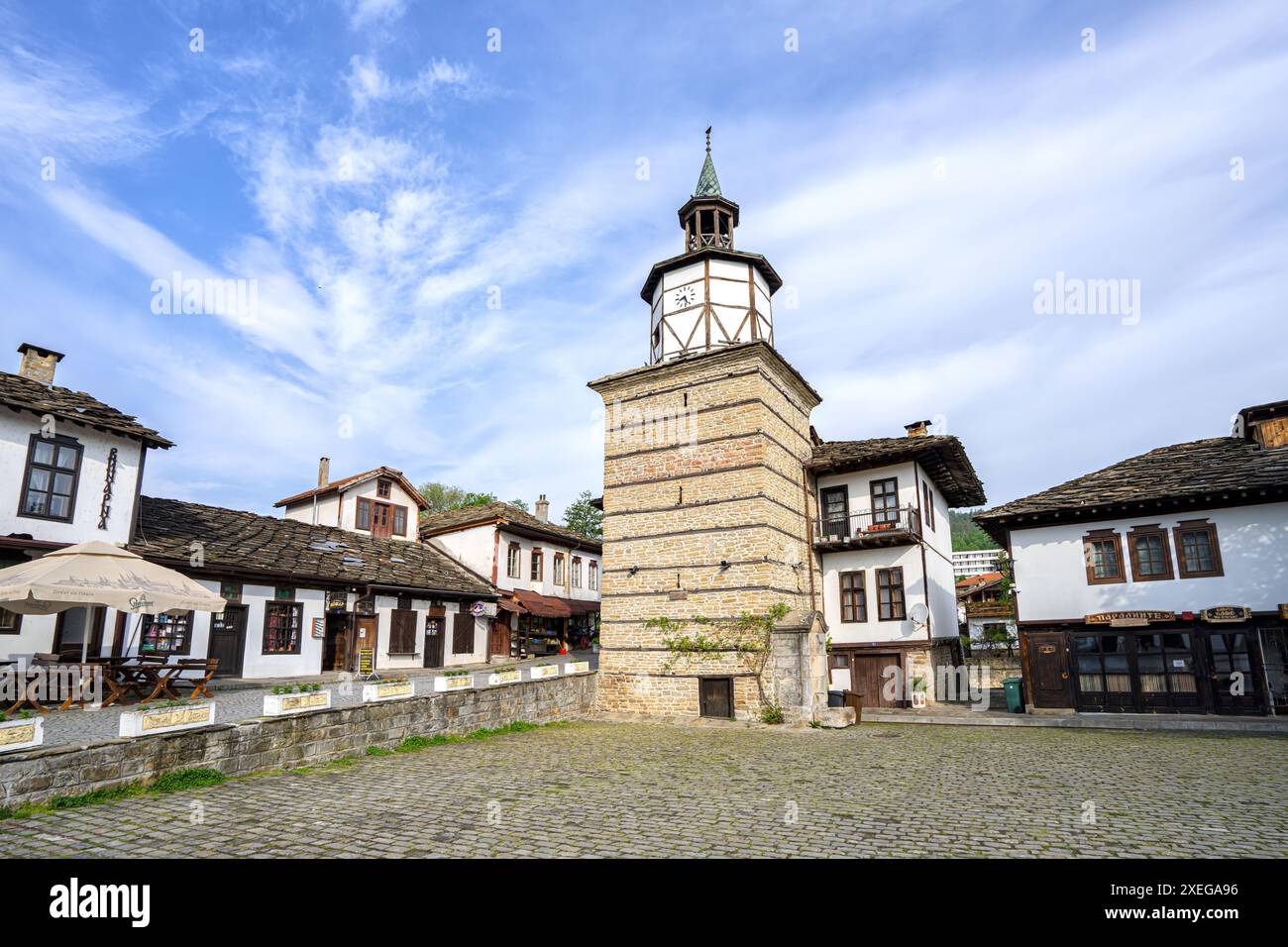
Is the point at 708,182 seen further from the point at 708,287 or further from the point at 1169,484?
the point at 1169,484

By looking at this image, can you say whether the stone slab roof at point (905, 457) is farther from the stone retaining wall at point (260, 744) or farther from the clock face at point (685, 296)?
the stone retaining wall at point (260, 744)

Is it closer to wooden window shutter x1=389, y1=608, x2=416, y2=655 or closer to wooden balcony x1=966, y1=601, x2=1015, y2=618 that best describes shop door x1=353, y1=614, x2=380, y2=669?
wooden window shutter x1=389, y1=608, x2=416, y2=655

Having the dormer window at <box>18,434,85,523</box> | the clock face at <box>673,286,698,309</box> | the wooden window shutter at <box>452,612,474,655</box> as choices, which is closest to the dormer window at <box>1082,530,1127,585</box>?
the clock face at <box>673,286,698,309</box>

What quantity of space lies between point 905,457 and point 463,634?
54.0 feet

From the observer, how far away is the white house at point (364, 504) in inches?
1050

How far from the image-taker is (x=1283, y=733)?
14352mm

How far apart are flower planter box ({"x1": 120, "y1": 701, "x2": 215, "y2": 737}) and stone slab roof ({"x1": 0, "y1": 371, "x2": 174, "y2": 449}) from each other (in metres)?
9.84

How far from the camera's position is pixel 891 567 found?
20.7m

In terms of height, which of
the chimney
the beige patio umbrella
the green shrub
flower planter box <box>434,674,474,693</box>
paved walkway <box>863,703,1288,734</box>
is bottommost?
paved walkway <box>863,703,1288,734</box>

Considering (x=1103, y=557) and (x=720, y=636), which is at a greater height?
(x=1103, y=557)

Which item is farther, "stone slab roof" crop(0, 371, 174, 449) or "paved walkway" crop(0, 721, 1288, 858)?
"stone slab roof" crop(0, 371, 174, 449)

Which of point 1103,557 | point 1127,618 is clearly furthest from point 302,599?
point 1127,618

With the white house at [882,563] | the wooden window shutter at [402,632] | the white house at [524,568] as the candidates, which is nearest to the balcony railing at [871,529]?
the white house at [882,563]

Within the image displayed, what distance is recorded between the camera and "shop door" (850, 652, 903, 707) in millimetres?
20203
